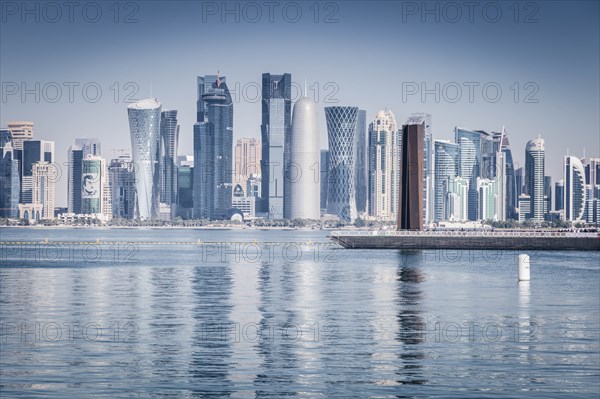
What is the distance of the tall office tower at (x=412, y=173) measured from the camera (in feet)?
538

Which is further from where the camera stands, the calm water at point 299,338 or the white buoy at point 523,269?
the white buoy at point 523,269

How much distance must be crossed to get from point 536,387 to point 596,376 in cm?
311

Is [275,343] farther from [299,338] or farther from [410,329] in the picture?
[410,329]

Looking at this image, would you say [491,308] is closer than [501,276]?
Yes

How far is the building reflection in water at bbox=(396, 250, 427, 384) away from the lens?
111ft

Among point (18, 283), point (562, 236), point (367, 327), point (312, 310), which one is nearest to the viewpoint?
point (367, 327)

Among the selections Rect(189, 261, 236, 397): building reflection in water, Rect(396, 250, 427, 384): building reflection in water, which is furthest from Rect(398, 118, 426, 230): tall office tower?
Rect(189, 261, 236, 397): building reflection in water

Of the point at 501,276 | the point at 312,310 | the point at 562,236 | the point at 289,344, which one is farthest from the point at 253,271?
the point at 562,236

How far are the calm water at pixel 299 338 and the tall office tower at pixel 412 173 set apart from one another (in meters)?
82.2

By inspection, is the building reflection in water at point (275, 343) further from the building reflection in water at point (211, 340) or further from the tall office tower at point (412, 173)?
the tall office tower at point (412, 173)

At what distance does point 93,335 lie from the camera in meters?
42.9

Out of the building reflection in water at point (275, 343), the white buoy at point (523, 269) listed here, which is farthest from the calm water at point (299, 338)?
the white buoy at point (523, 269)

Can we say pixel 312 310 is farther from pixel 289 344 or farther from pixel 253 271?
pixel 253 271

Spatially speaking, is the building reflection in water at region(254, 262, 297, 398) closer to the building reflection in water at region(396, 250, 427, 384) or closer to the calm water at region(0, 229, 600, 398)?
the calm water at region(0, 229, 600, 398)
